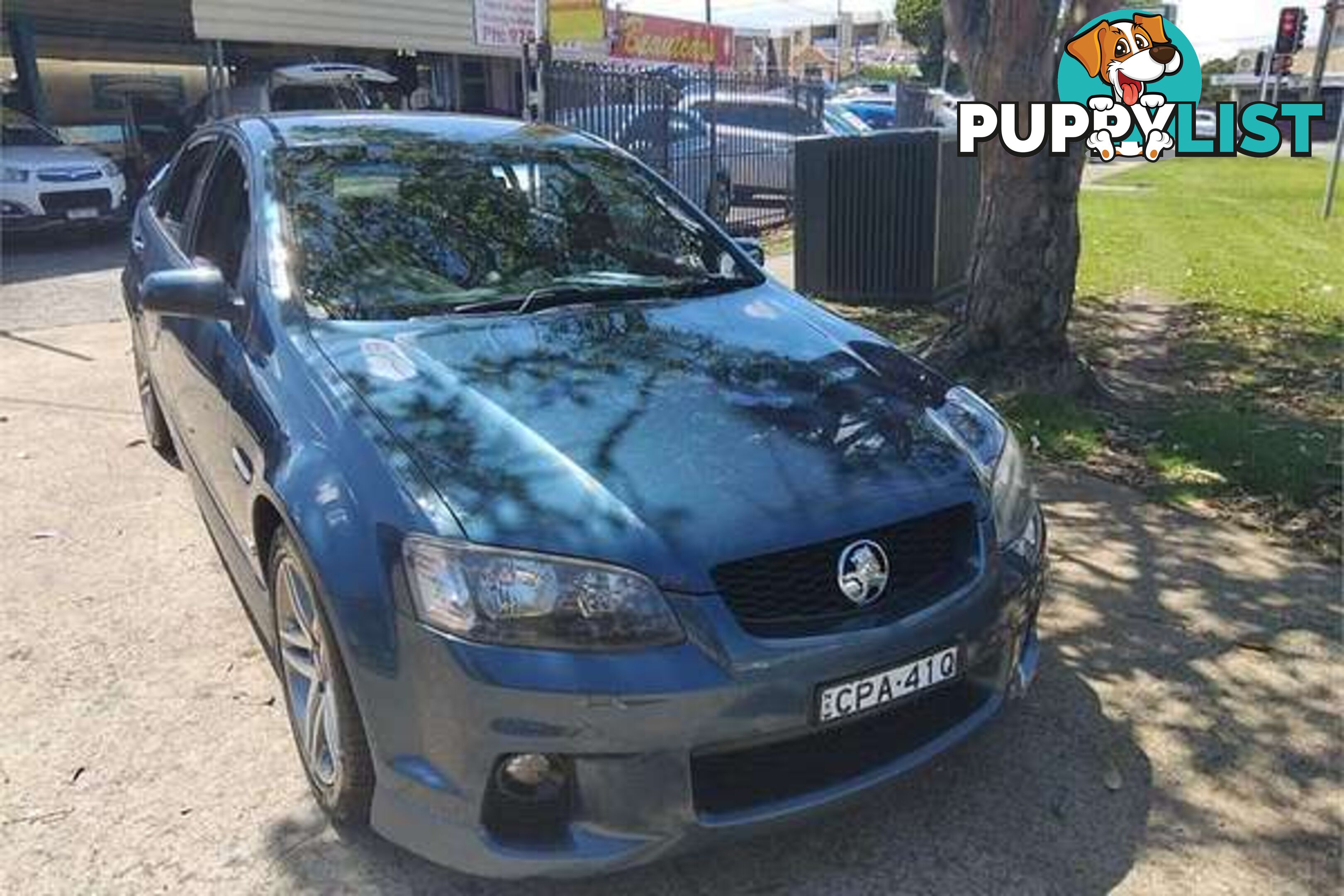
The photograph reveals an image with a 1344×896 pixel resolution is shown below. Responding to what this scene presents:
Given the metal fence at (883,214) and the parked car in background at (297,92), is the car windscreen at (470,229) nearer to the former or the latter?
the metal fence at (883,214)

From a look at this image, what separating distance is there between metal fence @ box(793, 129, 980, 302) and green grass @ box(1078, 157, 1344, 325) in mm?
1208

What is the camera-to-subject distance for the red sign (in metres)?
35.8

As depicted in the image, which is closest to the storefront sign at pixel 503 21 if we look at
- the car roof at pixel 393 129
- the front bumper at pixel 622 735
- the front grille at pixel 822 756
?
the car roof at pixel 393 129

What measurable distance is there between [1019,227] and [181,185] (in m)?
4.24

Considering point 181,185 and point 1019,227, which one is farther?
point 1019,227

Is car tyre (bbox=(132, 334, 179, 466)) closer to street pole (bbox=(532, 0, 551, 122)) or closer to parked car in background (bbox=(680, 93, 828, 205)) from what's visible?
street pole (bbox=(532, 0, 551, 122))

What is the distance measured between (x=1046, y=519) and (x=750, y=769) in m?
2.79

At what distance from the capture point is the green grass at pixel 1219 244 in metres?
10.3

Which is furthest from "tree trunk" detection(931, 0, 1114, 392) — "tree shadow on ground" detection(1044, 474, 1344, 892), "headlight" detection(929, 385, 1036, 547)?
"headlight" detection(929, 385, 1036, 547)

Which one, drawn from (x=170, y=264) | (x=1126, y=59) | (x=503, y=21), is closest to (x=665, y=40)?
(x=503, y=21)

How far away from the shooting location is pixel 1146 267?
39.1 feet

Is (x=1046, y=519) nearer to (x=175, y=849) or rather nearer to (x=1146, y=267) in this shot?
(x=175, y=849)

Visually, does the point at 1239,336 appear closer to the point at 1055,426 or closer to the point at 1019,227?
the point at 1019,227

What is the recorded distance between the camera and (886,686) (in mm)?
2447
